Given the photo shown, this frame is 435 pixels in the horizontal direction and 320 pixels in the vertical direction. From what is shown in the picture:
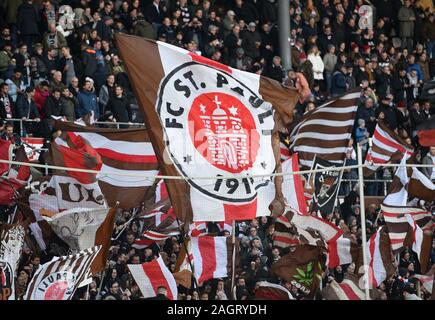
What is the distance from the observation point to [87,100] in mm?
26406

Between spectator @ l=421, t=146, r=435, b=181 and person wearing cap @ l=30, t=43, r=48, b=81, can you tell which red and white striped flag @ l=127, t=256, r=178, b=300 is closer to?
spectator @ l=421, t=146, r=435, b=181

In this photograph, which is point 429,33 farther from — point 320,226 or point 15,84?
point 320,226

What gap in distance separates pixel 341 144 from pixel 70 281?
6.45m

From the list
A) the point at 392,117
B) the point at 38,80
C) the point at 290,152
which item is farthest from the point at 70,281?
the point at 392,117

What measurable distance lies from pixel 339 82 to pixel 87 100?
7.03 m

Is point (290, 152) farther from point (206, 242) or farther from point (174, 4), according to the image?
point (174, 4)

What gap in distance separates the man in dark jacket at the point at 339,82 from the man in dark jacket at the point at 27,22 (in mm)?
6835

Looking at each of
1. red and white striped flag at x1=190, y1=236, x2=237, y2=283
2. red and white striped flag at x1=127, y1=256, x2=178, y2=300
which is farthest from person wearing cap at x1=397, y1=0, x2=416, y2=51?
red and white striped flag at x1=127, y1=256, x2=178, y2=300

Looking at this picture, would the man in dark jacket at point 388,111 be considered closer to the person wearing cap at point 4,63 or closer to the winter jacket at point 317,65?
the winter jacket at point 317,65

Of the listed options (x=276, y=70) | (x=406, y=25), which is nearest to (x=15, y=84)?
(x=276, y=70)

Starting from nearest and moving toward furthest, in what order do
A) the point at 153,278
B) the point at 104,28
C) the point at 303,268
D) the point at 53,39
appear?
the point at 153,278, the point at 303,268, the point at 53,39, the point at 104,28

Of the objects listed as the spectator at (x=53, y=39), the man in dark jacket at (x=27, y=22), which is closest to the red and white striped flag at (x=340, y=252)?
the spectator at (x=53, y=39)

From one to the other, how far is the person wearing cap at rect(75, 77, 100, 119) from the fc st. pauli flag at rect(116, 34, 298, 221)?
29.8 ft

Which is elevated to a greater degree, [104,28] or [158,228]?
[104,28]
